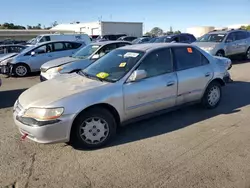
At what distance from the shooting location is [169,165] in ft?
12.1

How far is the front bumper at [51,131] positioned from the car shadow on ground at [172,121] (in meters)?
0.80

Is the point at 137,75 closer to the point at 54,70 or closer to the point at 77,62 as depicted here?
the point at 77,62

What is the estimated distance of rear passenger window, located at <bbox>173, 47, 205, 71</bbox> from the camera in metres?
5.33

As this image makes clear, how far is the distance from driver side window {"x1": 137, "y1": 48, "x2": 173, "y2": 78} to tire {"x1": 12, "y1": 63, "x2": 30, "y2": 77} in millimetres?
8448

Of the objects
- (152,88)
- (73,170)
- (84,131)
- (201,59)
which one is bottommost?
(73,170)

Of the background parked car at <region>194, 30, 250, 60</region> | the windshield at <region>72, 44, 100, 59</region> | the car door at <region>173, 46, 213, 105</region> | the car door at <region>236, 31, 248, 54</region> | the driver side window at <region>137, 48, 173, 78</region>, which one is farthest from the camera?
the car door at <region>236, 31, 248, 54</region>

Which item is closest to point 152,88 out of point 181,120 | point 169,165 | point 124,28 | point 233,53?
point 181,120

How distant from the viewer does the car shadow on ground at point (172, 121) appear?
15.5 feet

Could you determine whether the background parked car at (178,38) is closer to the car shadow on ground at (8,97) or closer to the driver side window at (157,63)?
the car shadow on ground at (8,97)

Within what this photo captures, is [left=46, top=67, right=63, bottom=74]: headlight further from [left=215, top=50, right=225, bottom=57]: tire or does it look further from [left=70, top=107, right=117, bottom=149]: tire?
[left=215, top=50, right=225, bottom=57]: tire

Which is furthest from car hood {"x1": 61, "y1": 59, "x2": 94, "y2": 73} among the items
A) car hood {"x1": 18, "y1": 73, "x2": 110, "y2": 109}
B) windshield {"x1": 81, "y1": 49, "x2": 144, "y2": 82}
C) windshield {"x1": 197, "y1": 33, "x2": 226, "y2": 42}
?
windshield {"x1": 197, "y1": 33, "x2": 226, "y2": 42}

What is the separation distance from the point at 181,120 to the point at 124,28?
45.4 meters

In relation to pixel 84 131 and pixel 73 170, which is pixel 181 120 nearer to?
pixel 84 131

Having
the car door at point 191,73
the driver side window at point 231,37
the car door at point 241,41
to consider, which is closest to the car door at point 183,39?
the car door at point 241,41
